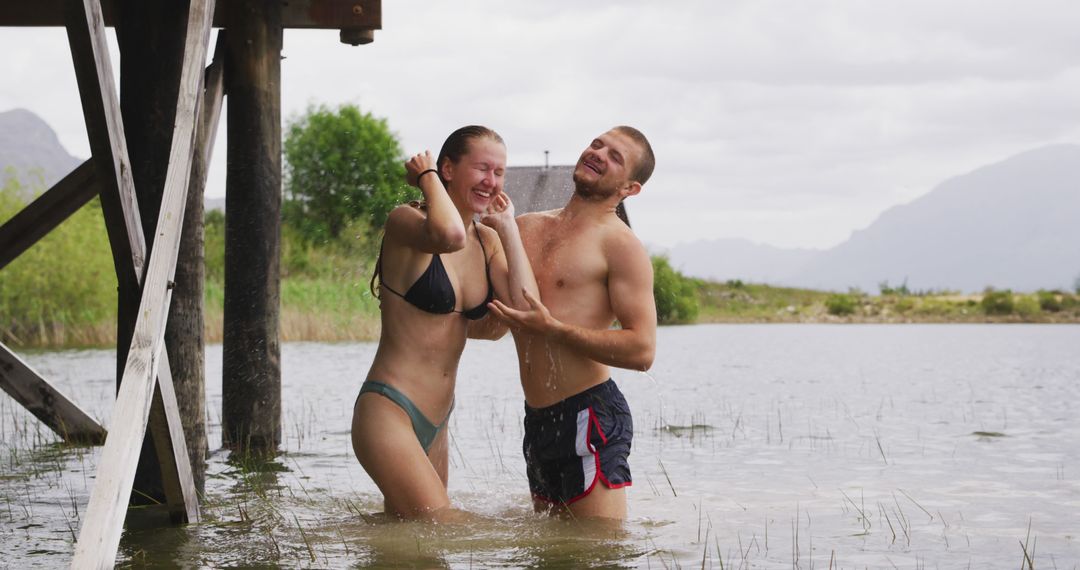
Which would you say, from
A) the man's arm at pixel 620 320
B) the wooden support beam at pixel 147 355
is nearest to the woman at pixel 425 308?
the man's arm at pixel 620 320

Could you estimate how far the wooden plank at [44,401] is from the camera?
9359 mm

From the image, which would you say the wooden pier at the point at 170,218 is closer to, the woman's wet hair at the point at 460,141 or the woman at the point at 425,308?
the woman at the point at 425,308

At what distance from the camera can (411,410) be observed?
5.39m

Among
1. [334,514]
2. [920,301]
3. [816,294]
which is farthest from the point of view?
[816,294]

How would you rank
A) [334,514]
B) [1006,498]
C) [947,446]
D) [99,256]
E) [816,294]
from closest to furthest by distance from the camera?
[334,514] → [1006,498] → [947,446] → [99,256] → [816,294]

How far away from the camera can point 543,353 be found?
222 inches

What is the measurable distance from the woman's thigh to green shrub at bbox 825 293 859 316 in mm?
51908

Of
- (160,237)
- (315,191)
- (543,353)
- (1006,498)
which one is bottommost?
(1006,498)

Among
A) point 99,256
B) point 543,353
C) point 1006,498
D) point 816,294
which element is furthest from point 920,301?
point 543,353

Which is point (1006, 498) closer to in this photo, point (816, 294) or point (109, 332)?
point (109, 332)

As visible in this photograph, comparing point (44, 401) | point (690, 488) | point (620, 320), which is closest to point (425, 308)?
point (620, 320)

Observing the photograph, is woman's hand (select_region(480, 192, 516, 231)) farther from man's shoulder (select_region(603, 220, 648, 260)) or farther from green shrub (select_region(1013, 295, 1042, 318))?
green shrub (select_region(1013, 295, 1042, 318))

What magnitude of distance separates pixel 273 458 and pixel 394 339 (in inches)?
171

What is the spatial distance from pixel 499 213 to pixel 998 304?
52.9 m
